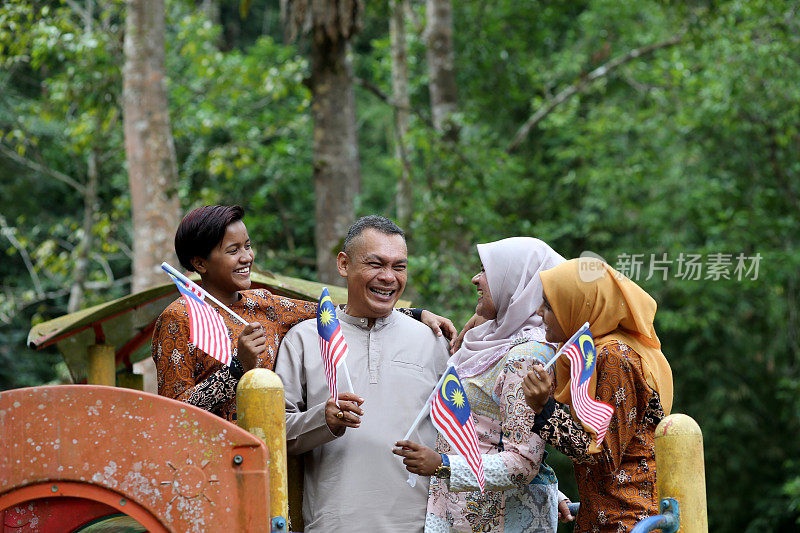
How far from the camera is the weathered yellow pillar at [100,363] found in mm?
5199

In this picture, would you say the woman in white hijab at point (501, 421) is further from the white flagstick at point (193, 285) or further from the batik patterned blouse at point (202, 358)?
the white flagstick at point (193, 285)

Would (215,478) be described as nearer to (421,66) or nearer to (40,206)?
(421,66)

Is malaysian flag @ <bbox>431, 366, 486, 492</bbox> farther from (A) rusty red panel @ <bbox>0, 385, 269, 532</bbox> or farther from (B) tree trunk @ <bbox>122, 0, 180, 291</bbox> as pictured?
(B) tree trunk @ <bbox>122, 0, 180, 291</bbox>

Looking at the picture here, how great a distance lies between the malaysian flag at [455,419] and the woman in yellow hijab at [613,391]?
0.69 ft

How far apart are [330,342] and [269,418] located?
404 millimetres

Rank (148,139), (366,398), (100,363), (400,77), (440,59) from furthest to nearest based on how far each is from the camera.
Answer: (400,77) → (440,59) → (148,139) → (100,363) → (366,398)

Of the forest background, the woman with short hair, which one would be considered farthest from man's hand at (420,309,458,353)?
the forest background

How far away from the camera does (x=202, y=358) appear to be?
10.8ft

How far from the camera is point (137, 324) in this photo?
512cm

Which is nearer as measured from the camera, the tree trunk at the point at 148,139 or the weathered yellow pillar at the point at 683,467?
the weathered yellow pillar at the point at 683,467

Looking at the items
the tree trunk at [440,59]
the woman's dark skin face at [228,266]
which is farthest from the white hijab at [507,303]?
the tree trunk at [440,59]

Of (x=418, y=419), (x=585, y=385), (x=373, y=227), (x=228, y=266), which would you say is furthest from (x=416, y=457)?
(x=228, y=266)

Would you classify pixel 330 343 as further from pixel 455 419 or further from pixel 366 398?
pixel 455 419

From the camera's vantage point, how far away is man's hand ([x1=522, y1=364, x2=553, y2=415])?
2941 millimetres
